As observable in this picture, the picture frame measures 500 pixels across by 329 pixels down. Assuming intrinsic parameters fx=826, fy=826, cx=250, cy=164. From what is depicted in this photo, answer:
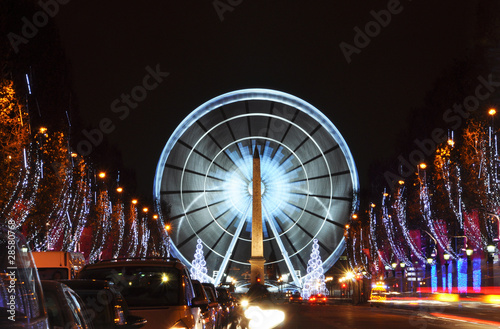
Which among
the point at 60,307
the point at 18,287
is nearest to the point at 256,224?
the point at 60,307

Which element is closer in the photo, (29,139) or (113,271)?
(113,271)

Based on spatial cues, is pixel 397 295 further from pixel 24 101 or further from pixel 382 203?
pixel 24 101

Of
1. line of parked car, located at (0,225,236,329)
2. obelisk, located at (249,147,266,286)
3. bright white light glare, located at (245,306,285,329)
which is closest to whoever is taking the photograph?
line of parked car, located at (0,225,236,329)

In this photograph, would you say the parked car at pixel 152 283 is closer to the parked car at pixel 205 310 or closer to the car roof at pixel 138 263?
the car roof at pixel 138 263

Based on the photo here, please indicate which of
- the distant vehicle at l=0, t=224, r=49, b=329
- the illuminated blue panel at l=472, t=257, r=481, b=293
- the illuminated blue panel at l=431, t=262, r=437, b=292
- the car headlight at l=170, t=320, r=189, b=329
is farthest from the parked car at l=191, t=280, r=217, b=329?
the illuminated blue panel at l=431, t=262, r=437, b=292

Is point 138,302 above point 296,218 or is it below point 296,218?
below

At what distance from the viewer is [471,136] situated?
4547cm

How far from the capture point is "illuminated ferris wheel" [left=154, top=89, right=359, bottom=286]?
8814 cm

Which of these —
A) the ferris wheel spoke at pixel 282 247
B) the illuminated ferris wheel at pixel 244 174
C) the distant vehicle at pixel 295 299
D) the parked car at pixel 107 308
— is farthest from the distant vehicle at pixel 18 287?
the illuminated ferris wheel at pixel 244 174

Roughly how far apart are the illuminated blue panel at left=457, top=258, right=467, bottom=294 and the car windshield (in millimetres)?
54247

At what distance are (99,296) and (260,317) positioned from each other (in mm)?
12792

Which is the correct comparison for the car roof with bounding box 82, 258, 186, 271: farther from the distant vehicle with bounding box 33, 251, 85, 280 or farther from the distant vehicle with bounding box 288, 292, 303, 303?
the distant vehicle with bounding box 288, 292, 303, 303

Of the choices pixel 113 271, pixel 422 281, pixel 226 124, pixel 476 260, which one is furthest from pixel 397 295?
pixel 113 271

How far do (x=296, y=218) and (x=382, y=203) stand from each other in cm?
984
